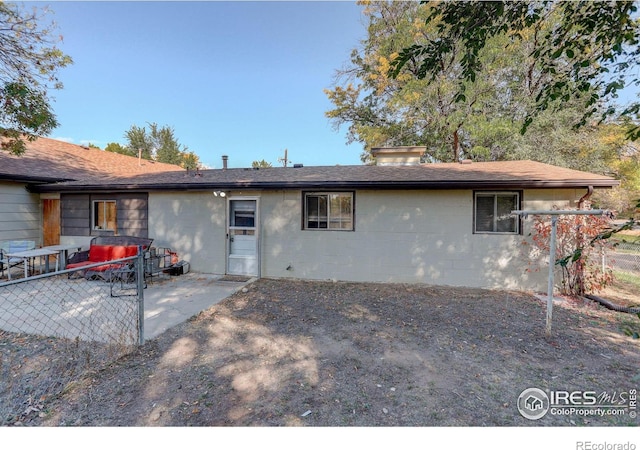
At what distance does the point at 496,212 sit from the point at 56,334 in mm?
8302

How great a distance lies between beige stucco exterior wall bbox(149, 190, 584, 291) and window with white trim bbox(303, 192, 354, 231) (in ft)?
0.58

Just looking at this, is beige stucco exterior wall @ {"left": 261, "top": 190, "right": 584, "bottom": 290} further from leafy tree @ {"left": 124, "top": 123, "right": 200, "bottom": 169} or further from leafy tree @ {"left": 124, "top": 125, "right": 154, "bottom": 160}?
leafy tree @ {"left": 124, "top": 125, "right": 154, "bottom": 160}

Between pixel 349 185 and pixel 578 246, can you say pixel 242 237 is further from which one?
pixel 578 246

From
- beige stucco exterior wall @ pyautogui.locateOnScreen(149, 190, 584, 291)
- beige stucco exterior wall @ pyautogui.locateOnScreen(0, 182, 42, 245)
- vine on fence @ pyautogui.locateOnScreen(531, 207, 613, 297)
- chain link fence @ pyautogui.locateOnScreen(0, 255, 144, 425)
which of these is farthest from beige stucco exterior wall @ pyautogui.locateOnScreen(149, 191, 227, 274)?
vine on fence @ pyautogui.locateOnScreen(531, 207, 613, 297)

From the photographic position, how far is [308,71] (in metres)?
11.6

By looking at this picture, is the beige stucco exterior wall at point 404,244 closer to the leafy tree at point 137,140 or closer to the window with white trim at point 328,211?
the window with white trim at point 328,211

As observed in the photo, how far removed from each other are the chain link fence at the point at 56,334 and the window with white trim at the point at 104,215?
2.66 m

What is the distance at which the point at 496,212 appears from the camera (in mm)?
6496

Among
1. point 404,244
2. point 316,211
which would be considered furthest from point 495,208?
point 316,211

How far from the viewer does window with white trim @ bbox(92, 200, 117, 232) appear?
8.53m

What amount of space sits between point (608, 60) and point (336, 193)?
513 centimetres

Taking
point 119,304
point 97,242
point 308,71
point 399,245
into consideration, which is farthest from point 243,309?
point 308,71

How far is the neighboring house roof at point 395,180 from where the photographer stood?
5996 millimetres
